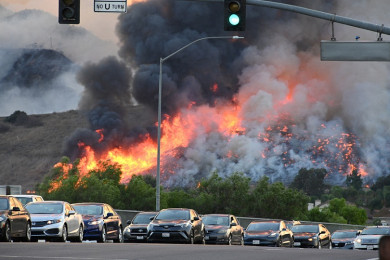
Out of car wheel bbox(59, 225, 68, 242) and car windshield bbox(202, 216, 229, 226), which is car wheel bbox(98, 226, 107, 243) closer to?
car wheel bbox(59, 225, 68, 242)

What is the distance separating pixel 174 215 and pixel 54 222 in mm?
6121

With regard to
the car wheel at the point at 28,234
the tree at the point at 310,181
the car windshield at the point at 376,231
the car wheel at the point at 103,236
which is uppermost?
the tree at the point at 310,181

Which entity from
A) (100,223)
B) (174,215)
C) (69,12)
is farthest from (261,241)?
(69,12)

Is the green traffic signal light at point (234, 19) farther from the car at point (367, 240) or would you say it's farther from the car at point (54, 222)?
the car at point (367, 240)

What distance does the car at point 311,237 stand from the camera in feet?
126

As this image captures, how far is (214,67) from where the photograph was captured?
123000 mm

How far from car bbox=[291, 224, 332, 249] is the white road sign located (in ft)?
66.1

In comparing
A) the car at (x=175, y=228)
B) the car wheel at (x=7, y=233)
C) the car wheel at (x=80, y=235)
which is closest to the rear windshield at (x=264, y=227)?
the car at (x=175, y=228)

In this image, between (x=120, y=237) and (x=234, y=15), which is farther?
(x=120, y=237)

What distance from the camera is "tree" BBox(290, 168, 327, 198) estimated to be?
156750mm

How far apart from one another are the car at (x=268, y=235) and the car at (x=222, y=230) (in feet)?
1.50

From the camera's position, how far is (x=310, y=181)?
157375 millimetres

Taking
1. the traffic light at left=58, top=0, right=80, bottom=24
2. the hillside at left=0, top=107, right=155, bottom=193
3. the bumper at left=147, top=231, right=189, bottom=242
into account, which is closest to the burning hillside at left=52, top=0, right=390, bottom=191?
the hillside at left=0, top=107, right=155, bottom=193

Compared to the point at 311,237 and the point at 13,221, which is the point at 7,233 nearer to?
the point at 13,221
